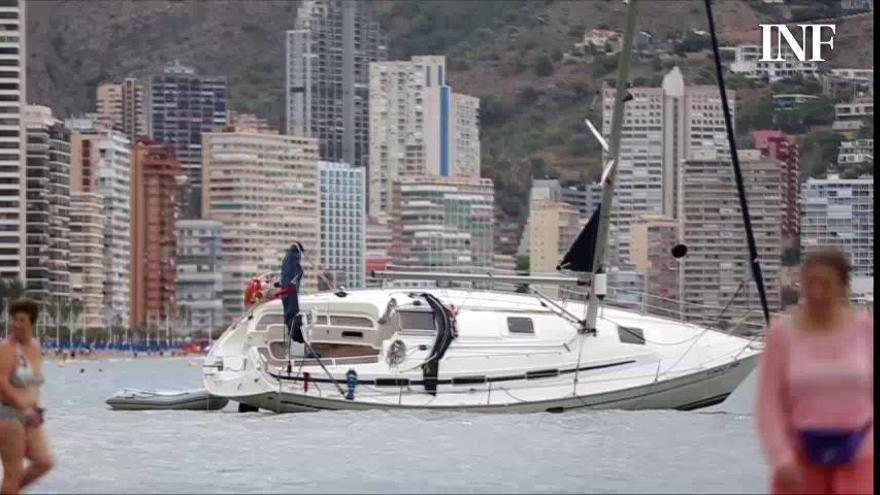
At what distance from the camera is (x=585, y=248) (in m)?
42.4

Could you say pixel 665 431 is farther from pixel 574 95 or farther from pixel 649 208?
pixel 574 95

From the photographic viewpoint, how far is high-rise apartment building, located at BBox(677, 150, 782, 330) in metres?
93.5

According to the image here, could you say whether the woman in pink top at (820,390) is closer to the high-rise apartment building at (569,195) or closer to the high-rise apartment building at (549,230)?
the high-rise apartment building at (549,230)

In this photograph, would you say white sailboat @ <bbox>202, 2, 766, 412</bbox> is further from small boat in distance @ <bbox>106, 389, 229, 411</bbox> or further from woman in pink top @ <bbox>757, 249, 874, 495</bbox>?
woman in pink top @ <bbox>757, 249, 874, 495</bbox>

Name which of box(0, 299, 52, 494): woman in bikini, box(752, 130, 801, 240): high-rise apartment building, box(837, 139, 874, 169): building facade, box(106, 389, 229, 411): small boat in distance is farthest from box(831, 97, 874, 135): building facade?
box(0, 299, 52, 494): woman in bikini

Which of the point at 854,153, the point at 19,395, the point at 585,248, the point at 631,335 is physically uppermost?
the point at 854,153

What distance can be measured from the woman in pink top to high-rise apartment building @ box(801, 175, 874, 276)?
237ft

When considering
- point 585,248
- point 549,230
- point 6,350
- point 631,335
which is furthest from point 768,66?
point 6,350

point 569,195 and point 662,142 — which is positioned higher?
point 662,142

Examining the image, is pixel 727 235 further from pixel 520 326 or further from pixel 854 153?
pixel 520 326

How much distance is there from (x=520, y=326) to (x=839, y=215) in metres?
58.0

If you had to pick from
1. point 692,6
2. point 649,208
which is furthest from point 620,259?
point 692,6

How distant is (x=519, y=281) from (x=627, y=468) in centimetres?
1234

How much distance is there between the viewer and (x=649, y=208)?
15050cm
